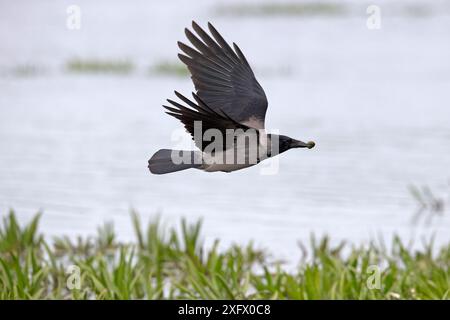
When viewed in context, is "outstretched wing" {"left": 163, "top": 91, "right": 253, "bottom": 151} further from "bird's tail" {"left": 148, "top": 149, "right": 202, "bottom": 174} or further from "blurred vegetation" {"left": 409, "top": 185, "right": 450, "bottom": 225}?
"blurred vegetation" {"left": 409, "top": 185, "right": 450, "bottom": 225}

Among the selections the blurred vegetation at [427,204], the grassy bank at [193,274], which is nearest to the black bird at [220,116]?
the grassy bank at [193,274]

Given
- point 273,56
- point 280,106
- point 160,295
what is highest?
point 273,56

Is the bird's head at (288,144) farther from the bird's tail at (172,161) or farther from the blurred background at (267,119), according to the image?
the blurred background at (267,119)

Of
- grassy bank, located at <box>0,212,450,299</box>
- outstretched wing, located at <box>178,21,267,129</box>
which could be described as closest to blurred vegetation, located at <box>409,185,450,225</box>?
grassy bank, located at <box>0,212,450,299</box>

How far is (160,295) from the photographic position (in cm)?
716

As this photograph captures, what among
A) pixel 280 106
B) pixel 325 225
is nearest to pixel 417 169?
pixel 325 225

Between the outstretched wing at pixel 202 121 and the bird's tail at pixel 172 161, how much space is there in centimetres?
7

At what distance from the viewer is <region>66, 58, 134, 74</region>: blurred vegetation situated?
2334 centimetres

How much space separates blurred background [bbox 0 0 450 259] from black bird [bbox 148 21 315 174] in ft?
0.98

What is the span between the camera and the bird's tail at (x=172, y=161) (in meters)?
3.31

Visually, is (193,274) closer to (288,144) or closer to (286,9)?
(288,144)

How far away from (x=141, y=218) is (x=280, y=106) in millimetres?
8319

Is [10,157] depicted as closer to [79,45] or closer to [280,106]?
[280,106]

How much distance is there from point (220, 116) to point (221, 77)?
62 cm
